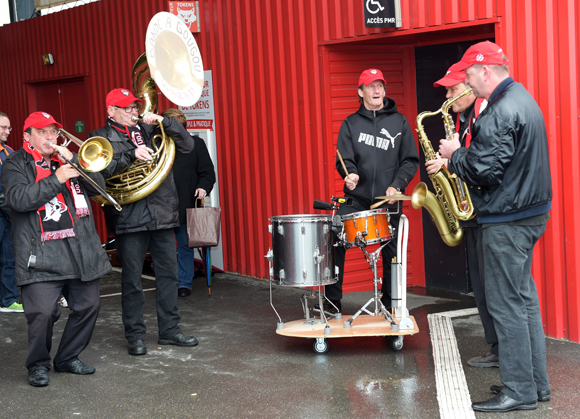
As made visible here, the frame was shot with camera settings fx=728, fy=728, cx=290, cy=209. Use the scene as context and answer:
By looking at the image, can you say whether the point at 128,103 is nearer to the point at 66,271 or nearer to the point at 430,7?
the point at 66,271

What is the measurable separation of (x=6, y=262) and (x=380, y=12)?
15.0ft

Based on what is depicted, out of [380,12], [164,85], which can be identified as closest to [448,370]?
[164,85]

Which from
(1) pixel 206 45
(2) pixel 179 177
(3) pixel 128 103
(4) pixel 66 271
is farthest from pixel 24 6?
(4) pixel 66 271

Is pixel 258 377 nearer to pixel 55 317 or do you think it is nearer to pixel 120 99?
pixel 55 317

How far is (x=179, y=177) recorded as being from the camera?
26.0 ft

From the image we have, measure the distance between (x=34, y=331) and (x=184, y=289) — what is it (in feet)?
9.45

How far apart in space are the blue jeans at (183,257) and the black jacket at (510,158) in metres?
4.22

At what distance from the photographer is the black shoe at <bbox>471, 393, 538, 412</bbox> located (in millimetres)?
4297

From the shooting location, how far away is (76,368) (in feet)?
17.7

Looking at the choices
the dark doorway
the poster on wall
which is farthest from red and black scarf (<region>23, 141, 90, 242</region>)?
the poster on wall

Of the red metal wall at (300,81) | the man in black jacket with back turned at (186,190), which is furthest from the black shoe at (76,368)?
the red metal wall at (300,81)

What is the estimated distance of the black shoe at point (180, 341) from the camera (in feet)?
19.7

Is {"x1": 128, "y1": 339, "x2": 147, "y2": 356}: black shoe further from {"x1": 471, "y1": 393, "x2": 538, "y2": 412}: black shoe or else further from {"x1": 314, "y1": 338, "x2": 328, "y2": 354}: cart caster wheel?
{"x1": 471, "y1": 393, "x2": 538, "y2": 412}: black shoe

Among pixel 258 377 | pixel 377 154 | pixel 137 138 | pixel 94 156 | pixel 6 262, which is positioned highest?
pixel 137 138
